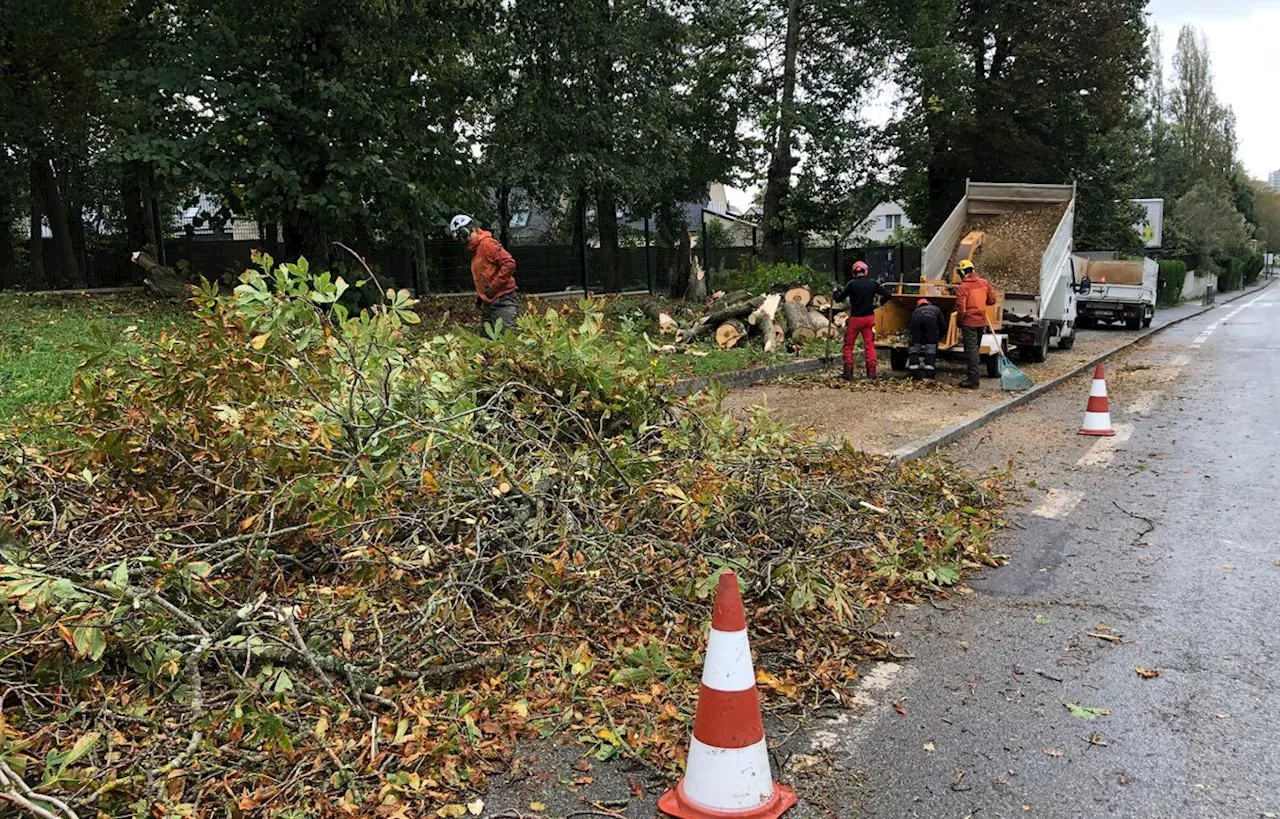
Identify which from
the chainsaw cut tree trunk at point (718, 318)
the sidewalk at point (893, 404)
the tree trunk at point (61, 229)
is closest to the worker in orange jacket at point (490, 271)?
the sidewalk at point (893, 404)

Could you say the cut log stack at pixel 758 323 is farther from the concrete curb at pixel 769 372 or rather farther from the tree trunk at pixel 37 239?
the tree trunk at pixel 37 239

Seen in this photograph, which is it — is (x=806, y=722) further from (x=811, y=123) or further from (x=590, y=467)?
(x=811, y=123)

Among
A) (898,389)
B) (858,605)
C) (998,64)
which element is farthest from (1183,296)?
(858,605)

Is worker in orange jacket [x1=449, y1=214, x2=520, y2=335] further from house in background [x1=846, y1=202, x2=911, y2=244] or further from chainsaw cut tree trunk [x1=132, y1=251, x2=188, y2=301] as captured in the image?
house in background [x1=846, y1=202, x2=911, y2=244]

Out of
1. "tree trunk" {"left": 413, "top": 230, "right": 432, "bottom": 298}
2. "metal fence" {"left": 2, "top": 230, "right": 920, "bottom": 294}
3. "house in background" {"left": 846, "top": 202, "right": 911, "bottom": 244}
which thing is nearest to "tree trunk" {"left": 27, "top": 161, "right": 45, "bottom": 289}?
"metal fence" {"left": 2, "top": 230, "right": 920, "bottom": 294}

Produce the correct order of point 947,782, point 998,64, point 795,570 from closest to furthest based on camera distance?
point 947,782, point 795,570, point 998,64

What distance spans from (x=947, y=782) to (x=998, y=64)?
87.4 ft

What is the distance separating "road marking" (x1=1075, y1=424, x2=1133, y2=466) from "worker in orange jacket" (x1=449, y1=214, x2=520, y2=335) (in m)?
5.68

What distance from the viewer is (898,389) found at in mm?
11164

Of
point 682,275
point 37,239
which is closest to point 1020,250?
point 682,275

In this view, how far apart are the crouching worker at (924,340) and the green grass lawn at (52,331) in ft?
28.7

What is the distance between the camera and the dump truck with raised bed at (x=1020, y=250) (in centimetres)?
1424

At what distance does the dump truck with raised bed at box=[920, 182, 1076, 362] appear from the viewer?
46.7 ft

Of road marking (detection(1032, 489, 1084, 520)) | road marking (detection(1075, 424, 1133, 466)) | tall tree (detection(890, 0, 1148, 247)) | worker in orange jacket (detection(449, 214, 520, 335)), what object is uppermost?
tall tree (detection(890, 0, 1148, 247))
